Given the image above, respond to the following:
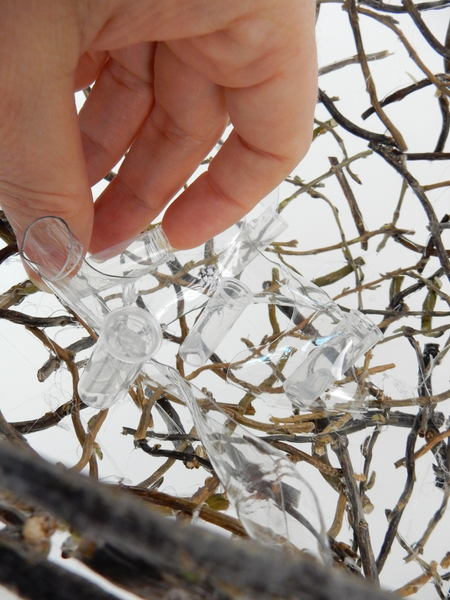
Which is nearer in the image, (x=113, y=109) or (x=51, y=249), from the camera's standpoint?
(x=51, y=249)

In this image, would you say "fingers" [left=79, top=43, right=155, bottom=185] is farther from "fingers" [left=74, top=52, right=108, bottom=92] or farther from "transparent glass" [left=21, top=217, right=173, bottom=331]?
"transparent glass" [left=21, top=217, right=173, bottom=331]

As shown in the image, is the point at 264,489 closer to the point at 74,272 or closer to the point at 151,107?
the point at 74,272

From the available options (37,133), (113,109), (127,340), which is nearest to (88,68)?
(113,109)

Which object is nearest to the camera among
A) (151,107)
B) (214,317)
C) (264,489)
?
(264,489)

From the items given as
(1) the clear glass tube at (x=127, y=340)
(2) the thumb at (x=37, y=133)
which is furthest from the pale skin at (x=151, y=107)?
(1) the clear glass tube at (x=127, y=340)

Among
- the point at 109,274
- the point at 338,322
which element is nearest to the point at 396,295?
the point at 338,322

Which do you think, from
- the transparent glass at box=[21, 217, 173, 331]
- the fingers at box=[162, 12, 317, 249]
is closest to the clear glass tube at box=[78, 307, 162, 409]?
the transparent glass at box=[21, 217, 173, 331]

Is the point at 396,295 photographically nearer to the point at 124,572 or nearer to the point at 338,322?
the point at 338,322
